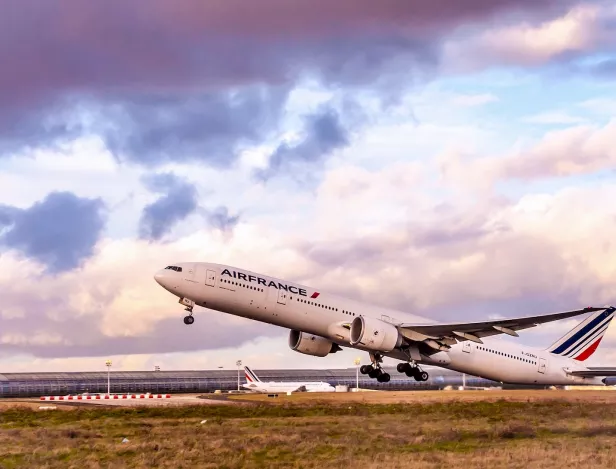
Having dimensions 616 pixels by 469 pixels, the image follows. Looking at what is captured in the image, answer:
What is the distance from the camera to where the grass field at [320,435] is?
3731 cm

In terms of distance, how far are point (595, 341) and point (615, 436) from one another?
23575 millimetres

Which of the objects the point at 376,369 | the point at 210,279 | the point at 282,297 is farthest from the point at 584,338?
the point at 210,279

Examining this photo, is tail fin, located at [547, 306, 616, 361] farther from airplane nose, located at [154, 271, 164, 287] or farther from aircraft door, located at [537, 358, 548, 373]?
airplane nose, located at [154, 271, 164, 287]

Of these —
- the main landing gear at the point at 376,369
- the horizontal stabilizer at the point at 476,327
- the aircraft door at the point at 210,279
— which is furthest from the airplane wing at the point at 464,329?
the aircraft door at the point at 210,279

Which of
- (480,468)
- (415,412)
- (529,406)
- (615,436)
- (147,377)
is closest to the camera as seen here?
(480,468)

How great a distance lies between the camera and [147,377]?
448ft

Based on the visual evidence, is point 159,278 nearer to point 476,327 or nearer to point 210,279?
point 210,279

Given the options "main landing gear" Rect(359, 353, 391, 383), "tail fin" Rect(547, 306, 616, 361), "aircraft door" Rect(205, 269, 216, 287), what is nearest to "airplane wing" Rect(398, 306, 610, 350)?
"main landing gear" Rect(359, 353, 391, 383)

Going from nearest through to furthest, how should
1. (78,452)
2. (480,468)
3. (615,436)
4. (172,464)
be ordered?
(480,468), (172,464), (78,452), (615,436)

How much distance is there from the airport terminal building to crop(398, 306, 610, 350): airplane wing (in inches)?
3178

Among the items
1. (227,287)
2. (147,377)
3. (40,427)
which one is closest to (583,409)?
(227,287)

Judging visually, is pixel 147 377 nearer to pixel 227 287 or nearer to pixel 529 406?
pixel 529 406

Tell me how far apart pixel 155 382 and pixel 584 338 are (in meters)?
80.6

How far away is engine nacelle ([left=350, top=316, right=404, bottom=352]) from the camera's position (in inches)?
1913
